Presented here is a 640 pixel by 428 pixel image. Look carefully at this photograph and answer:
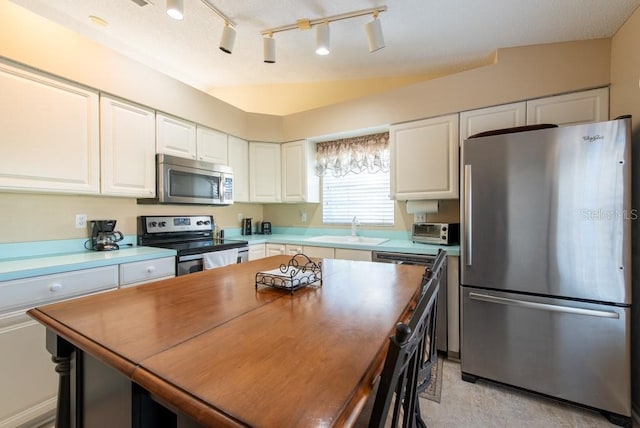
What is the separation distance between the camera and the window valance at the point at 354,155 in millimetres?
3086

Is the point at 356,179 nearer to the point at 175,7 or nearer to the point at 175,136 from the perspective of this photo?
the point at 175,136

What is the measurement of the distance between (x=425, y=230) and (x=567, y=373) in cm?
131

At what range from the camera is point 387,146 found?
304 cm

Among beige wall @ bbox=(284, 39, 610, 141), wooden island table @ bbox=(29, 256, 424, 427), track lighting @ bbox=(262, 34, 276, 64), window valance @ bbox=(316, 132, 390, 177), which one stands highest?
track lighting @ bbox=(262, 34, 276, 64)

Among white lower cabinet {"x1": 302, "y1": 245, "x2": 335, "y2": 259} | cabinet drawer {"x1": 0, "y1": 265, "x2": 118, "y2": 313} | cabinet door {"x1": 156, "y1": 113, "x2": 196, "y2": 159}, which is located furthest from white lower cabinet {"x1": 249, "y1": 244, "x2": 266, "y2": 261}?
cabinet drawer {"x1": 0, "y1": 265, "x2": 118, "y2": 313}

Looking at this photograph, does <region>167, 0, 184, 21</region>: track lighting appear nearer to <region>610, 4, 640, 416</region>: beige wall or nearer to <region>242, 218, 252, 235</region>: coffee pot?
<region>242, 218, 252, 235</region>: coffee pot

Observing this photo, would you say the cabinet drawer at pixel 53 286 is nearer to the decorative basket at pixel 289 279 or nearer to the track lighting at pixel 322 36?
the decorative basket at pixel 289 279

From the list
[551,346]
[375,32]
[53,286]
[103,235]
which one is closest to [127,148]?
[103,235]

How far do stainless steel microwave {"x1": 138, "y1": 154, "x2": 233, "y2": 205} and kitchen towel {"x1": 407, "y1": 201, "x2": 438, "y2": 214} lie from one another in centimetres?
196

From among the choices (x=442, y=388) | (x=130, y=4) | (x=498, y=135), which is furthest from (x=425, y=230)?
(x=130, y=4)

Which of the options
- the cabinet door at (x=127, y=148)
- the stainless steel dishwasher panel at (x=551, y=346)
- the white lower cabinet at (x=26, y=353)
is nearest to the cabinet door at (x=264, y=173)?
the cabinet door at (x=127, y=148)

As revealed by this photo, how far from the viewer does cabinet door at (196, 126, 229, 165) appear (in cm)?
288

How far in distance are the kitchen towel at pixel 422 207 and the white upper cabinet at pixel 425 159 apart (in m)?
0.14

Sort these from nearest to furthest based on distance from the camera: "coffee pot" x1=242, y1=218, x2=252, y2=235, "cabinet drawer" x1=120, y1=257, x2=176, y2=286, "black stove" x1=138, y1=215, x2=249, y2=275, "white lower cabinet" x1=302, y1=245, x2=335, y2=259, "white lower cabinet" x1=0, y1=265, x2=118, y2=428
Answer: "white lower cabinet" x1=0, y1=265, x2=118, y2=428 < "cabinet drawer" x1=120, y1=257, x2=176, y2=286 < "black stove" x1=138, y1=215, x2=249, y2=275 < "white lower cabinet" x1=302, y1=245, x2=335, y2=259 < "coffee pot" x1=242, y1=218, x2=252, y2=235
